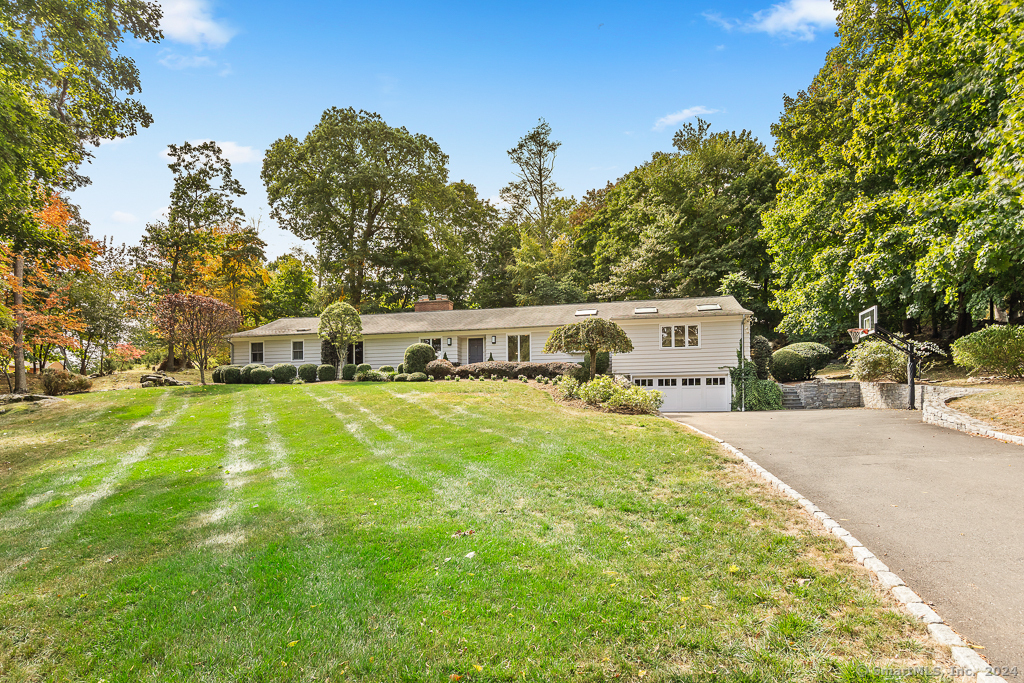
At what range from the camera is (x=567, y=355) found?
23344 mm

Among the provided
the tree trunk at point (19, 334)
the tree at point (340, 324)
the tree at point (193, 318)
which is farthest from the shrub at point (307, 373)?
the tree trunk at point (19, 334)

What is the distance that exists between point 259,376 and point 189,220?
14713mm

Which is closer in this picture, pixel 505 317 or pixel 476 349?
pixel 476 349

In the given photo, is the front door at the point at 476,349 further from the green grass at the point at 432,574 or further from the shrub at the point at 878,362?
the green grass at the point at 432,574

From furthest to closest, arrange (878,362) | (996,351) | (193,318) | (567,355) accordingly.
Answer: (567,355)
(193,318)
(878,362)
(996,351)

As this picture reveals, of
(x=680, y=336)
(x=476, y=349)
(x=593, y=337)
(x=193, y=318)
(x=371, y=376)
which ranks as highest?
(x=193, y=318)

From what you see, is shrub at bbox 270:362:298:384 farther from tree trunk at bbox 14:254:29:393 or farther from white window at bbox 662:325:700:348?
white window at bbox 662:325:700:348

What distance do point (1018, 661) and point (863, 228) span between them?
19074mm

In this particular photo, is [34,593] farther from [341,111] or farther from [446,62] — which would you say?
[341,111]

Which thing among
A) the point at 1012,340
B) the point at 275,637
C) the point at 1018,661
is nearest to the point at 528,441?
the point at 275,637

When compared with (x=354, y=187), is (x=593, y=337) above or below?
below

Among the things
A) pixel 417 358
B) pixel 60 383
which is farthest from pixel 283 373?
pixel 60 383

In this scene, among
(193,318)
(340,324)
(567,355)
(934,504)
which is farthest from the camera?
(340,324)

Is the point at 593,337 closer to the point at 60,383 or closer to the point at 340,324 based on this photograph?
the point at 340,324
